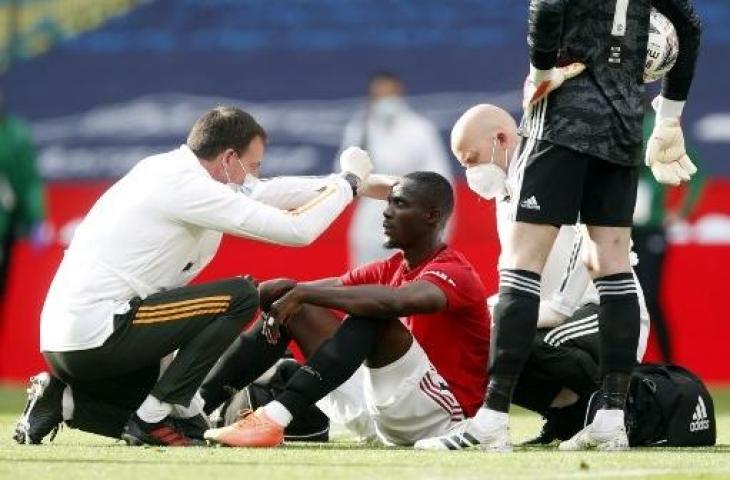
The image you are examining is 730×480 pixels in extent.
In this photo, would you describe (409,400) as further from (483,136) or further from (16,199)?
(16,199)

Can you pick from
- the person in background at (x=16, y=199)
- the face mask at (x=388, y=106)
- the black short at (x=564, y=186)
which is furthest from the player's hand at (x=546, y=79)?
the person in background at (x=16, y=199)

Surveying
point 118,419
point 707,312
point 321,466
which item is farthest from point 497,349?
point 707,312

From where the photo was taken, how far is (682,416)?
706 centimetres

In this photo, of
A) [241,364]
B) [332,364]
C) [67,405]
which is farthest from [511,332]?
[67,405]

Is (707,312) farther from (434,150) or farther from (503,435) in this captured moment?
(503,435)

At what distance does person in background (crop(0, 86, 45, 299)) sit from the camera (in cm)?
1281

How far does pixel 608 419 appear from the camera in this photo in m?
6.68

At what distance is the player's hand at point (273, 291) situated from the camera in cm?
707

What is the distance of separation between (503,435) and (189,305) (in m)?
1.18

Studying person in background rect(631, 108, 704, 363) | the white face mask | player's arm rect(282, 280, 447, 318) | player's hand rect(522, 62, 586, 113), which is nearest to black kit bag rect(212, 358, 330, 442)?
player's arm rect(282, 280, 447, 318)

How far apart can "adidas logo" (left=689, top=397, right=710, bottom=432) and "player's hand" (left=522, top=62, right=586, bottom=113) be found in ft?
4.34

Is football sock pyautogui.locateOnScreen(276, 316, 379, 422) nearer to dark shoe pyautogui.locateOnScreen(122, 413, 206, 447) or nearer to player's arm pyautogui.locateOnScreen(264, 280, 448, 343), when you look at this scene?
player's arm pyautogui.locateOnScreen(264, 280, 448, 343)

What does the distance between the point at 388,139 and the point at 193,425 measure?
652 centimetres

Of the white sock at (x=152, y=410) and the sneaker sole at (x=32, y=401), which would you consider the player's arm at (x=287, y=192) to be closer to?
the white sock at (x=152, y=410)
